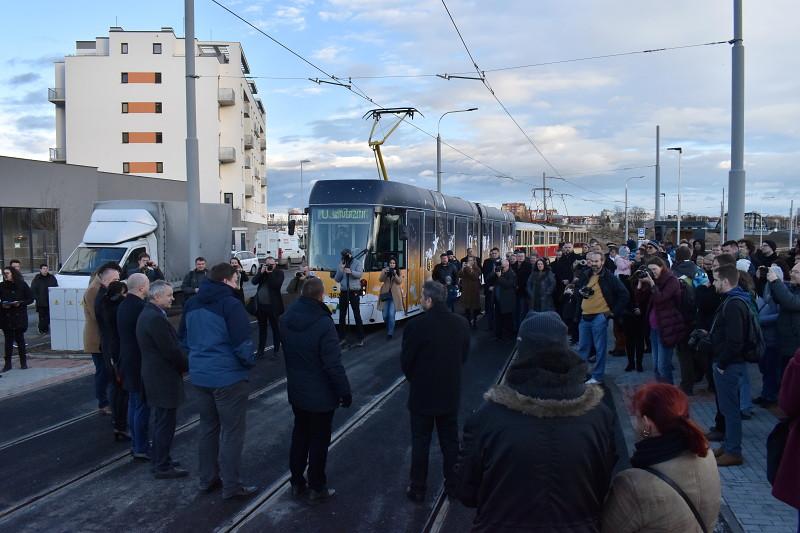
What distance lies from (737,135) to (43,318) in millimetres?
15427

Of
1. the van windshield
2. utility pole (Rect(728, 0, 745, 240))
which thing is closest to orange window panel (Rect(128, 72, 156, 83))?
the van windshield

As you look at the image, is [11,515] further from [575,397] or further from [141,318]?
[575,397]

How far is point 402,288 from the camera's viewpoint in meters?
15.5

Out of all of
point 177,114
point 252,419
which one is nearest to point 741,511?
point 252,419

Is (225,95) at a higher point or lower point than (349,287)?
higher

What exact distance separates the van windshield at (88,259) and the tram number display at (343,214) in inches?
293

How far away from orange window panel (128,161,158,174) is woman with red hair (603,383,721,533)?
60378 mm

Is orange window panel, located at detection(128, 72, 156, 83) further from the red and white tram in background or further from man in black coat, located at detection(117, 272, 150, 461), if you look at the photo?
man in black coat, located at detection(117, 272, 150, 461)

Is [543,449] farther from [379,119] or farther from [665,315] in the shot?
[379,119]

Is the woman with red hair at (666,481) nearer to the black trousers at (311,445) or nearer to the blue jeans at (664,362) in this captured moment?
the black trousers at (311,445)

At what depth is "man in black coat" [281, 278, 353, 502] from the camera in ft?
17.9

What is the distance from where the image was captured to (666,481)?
8.79 ft

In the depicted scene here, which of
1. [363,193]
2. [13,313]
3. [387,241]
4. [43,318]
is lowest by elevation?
[43,318]

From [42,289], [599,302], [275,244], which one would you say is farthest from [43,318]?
[275,244]
